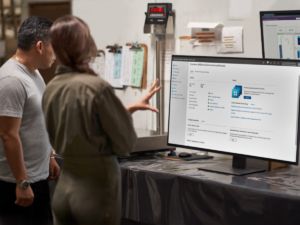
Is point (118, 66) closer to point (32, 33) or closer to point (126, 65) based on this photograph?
point (126, 65)

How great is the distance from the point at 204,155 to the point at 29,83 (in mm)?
895

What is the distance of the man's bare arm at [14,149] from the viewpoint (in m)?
1.35

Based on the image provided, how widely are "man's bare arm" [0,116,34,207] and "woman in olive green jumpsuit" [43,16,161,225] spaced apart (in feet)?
1.02

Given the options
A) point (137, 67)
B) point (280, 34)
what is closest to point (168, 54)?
point (137, 67)

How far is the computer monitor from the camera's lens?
1622 millimetres

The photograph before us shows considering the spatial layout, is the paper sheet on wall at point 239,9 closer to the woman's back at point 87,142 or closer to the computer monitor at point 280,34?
the computer monitor at point 280,34

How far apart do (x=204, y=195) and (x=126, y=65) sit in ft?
3.85

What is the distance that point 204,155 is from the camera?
181 cm

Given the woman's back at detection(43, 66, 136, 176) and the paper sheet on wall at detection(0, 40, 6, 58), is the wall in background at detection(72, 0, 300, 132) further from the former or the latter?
the paper sheet on wall at detection(0, 40, 6, 58)

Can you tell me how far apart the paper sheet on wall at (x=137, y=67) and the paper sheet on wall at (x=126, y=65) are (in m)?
0.03

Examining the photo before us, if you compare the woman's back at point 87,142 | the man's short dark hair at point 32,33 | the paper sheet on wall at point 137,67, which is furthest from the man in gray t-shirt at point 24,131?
the paper sheet on wall at point 137,67

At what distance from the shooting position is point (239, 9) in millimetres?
1833

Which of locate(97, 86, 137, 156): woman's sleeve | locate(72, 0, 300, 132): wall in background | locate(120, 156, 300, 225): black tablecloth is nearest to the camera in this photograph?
locate(97, 86, 137, 156): woman's sleeve

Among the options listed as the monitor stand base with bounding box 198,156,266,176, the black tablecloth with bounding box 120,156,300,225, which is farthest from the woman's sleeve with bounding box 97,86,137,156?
the monitor stand base with bounding box 198,156,266,176
